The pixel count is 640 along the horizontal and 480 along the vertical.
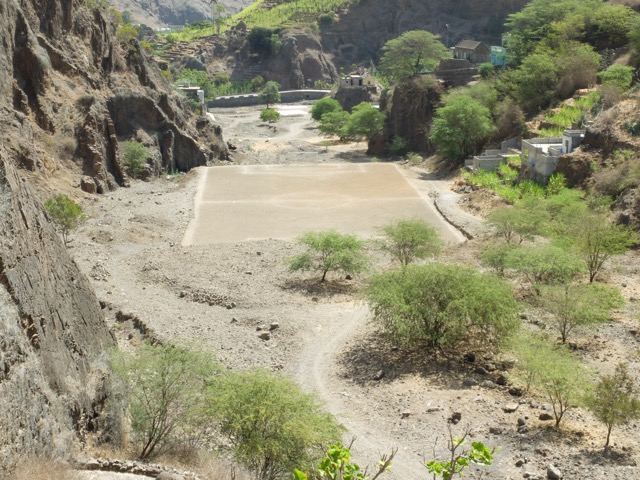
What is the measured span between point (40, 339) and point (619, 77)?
49.2m

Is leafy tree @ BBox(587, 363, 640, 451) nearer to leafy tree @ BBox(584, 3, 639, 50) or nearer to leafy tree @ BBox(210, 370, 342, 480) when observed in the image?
leafy tree @ BBox(210, 370, 342, 480)

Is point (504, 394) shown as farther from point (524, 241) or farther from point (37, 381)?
point (524, 241)

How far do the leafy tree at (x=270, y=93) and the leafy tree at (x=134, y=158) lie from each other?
6356 centimetres

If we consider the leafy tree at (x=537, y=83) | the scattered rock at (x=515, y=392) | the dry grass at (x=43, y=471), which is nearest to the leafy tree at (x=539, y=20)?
the leafy tree at (x=537, y=83)

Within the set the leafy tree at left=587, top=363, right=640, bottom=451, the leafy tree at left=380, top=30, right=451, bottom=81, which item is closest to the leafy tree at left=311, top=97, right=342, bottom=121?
the leafy tree at left=380, top=30, right=451, bottom=81

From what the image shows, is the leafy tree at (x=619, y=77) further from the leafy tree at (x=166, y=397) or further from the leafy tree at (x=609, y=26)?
the leafy tree at (x=166, y=397)

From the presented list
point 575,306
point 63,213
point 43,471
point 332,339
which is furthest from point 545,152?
point 43,471

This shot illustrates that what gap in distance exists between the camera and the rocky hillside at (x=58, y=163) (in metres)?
13.8

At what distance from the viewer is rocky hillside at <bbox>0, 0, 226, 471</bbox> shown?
13758mm

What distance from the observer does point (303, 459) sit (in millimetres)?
14516

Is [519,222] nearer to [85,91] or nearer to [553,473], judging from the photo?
[553,473]

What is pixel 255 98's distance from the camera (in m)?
120

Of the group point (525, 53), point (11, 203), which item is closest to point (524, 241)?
point (11, 203)

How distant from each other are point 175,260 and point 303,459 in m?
21.2
